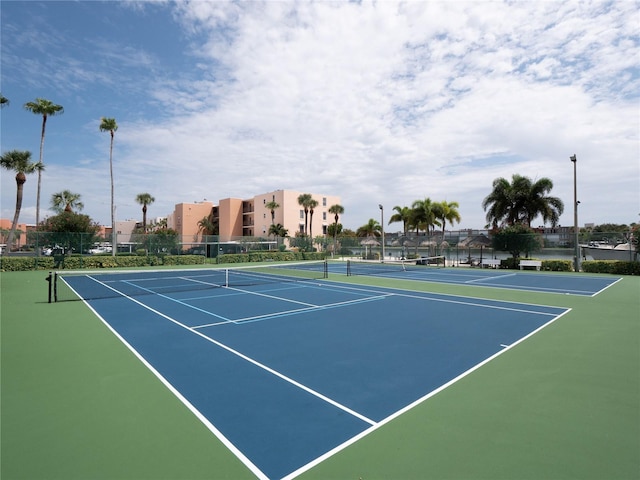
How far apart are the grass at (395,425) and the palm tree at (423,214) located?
34.7m

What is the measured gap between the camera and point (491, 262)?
32.6 metres

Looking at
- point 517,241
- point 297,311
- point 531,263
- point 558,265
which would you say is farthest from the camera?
point 517,241

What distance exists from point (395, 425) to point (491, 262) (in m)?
32.1

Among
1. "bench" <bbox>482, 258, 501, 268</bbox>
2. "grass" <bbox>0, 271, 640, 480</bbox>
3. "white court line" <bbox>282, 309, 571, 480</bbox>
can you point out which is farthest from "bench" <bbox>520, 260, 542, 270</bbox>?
"white court line" <bbox>282, 309, 571, 480</bbox>

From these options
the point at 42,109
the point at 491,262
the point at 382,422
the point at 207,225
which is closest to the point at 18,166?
the point at 42,109

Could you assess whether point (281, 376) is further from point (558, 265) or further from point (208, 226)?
point (208, 226)

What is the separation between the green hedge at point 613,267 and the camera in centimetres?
2333

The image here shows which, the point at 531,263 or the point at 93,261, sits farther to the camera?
the point at 531,263

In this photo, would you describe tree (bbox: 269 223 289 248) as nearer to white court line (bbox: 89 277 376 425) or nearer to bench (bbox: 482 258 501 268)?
bench (bbox: 482 258 501 268)

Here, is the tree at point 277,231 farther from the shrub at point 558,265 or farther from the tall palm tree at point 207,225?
the shrub at point 558,265

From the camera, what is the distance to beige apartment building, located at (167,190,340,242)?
215 feet

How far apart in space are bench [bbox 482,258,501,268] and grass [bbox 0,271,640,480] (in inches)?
991

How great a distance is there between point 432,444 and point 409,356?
2953 millimetres

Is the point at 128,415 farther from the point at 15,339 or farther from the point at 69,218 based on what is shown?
the point at 69,218
